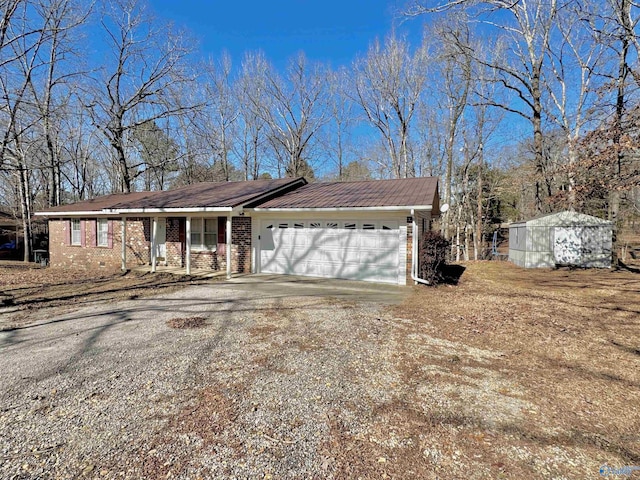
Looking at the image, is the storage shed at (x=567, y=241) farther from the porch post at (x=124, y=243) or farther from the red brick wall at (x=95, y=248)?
the porch post at (x=124, y=243)

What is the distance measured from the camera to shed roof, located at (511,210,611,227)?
1456cm

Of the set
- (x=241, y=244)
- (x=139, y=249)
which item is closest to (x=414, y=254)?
(x=241, y=244)

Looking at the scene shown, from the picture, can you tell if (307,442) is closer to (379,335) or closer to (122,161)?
(379,335)

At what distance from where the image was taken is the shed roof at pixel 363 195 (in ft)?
30.8

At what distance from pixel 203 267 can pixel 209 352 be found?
27.1 feet

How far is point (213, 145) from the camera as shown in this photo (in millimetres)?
24297

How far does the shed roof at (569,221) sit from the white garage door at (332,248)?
9977 millimetres

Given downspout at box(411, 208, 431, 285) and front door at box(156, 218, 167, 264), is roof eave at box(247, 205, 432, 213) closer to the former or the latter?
downspout at box(411, 208, 431, 285)

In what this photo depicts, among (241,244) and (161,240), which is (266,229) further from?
(161,240)

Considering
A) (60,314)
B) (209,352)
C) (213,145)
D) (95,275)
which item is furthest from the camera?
(213,145)

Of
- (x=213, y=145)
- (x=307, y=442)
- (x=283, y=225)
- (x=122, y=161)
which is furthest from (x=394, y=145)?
(x=307, y=442)

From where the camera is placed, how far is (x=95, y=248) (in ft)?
46.7

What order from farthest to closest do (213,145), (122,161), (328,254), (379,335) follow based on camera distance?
(213,145), (122,161), (328,254), (379,335)

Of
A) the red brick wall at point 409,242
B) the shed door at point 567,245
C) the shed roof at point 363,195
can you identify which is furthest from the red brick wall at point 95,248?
the shed door at point 567,245
